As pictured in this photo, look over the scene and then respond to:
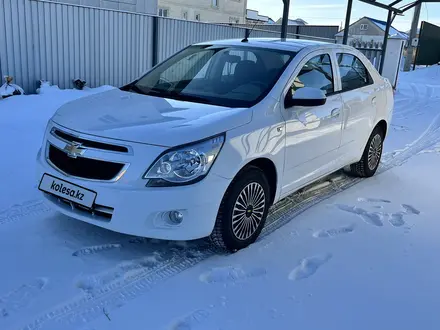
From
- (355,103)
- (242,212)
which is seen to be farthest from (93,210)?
(355,103)

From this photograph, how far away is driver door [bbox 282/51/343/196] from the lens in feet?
13.0

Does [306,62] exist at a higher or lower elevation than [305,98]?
higher

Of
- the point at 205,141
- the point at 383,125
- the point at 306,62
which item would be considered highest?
the point at 306,62

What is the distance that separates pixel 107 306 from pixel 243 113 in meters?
1.68

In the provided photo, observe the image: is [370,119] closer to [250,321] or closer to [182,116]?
[182,116]

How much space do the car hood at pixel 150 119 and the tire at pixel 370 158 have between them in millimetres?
2653

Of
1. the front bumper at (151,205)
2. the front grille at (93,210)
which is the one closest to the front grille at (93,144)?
the front bumper at (151,205)

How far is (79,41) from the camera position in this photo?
10.0 m

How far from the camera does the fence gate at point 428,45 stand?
908 inches

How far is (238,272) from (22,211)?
2.04 meters

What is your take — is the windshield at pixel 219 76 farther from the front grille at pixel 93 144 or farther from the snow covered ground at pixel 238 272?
the snow covered ground at pixel 238 272

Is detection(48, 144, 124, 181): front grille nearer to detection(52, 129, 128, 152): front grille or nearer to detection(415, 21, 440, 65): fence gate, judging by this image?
detection(52, 129, 128, 152): front grille

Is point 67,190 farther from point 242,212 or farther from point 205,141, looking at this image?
point 242,212

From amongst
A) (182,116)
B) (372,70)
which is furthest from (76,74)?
(182,116)
